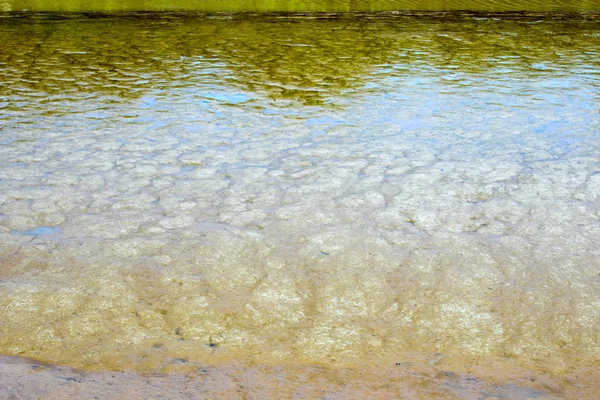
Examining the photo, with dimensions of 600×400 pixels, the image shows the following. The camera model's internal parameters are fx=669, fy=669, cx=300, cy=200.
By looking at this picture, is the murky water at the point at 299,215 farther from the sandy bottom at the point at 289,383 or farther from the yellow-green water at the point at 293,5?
the yellow-green water at the point at 293,5

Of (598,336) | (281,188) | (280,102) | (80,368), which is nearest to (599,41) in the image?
(280,102)

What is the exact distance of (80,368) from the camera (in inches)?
91.8

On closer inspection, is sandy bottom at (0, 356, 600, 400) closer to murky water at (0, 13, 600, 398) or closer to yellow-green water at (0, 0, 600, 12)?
murky water at (0, 13, 600, 398)

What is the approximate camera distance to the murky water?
8.41ft

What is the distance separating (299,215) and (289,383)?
146 centimetres

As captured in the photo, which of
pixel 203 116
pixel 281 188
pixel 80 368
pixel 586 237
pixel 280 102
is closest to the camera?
pixel 80 368

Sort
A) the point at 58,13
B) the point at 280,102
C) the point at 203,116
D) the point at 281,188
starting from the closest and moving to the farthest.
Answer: the point at 281,188 → the point at 203,116 → the point at 280,102 → the point at 58,13

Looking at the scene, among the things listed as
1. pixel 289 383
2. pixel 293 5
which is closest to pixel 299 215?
pixel 289 383

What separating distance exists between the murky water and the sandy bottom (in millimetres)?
62

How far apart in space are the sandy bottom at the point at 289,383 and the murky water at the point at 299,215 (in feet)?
0.20

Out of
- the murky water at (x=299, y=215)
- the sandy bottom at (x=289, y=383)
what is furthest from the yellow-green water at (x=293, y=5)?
the sandy bottom at (x=289, y=383)

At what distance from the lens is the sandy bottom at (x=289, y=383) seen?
A: 2.18 m

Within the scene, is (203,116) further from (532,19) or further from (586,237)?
(532,19)

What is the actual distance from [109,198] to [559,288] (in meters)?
2.43
